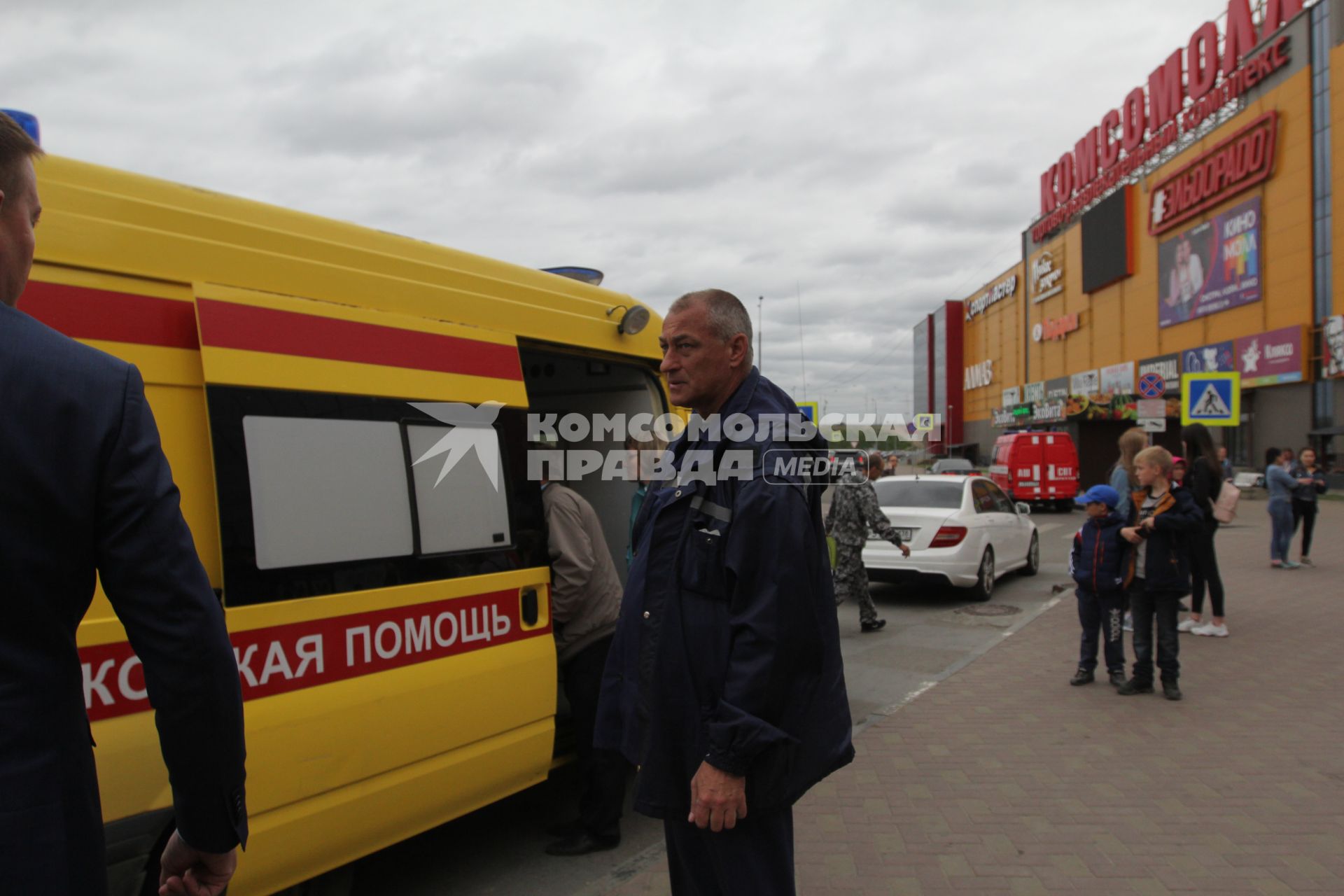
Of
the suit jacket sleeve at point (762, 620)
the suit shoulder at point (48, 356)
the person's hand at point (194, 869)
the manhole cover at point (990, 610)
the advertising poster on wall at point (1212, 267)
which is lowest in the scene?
the manhole cover at point (990, 610)

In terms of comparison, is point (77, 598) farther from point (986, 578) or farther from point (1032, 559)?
point (1032, 559)

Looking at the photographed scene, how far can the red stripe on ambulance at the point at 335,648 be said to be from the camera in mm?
2469

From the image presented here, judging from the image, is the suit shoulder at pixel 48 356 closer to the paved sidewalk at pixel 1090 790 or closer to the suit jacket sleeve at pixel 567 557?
the suit jacket sleeve at pixel 567 557

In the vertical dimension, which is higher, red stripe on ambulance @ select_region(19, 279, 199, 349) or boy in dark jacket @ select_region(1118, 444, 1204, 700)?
red stripe on ambulance @ select_region(19, 279, 199, 349)

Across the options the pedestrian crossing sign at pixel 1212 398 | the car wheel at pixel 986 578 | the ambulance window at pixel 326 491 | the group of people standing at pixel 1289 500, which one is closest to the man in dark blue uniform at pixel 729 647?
the ambulance window at pixel 326 491

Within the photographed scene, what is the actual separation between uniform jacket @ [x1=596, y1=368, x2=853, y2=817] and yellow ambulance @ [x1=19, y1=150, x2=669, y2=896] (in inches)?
45.3

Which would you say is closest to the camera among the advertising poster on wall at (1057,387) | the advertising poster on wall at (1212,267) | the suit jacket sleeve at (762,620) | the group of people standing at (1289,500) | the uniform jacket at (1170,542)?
the suit jacket sleeve at (762,620)

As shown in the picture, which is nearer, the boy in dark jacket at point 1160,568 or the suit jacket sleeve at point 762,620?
the suit jacket sleeve at point 762,620

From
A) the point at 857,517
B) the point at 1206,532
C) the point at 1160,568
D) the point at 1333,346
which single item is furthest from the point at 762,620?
the point at 1333,346

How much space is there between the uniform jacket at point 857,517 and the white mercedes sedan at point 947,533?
1.37 meters

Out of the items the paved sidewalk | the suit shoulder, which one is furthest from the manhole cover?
the suit shoulder

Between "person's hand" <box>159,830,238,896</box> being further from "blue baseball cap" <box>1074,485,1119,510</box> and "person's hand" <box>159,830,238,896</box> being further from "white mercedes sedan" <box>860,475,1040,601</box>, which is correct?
"white mercedes sedan" <box>860,475,1040,601</box>

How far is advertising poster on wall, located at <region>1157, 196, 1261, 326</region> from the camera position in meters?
36.2

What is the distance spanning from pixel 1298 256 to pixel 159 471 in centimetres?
4084
